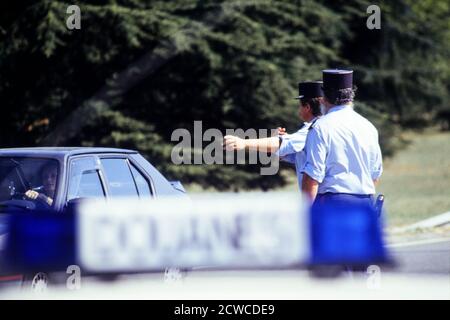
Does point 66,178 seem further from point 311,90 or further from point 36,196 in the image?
point 311,90

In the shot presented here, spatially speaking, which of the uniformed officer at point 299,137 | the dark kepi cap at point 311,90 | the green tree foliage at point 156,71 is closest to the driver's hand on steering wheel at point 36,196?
the uniformed officer at point 299,137

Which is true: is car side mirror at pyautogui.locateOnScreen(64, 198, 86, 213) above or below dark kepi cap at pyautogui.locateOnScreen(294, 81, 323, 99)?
below

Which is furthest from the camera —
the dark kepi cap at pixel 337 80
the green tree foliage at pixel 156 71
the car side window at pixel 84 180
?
the green tree foliage at pixel 156 71

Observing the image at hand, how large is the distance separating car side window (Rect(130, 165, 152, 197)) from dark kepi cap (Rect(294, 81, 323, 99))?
1799 mm

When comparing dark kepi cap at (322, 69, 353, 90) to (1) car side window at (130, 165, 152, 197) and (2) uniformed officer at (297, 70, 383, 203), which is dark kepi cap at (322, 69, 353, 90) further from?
(1) car side window at (130, 165, 152, 197)

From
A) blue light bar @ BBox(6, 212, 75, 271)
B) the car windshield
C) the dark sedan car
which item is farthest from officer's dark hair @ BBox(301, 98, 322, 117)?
blue light bar @ BBox(6, 212, 75, 271)

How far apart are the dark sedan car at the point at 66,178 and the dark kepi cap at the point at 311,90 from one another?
5.78 ft

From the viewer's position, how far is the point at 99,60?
1867 cm

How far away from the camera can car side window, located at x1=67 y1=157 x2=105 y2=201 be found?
791 centimetres

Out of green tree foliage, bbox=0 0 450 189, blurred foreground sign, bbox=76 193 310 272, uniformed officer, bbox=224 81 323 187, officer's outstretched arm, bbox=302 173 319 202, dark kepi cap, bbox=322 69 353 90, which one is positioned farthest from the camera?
green tree foliage, bbox=0 0 450 189

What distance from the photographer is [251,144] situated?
24.2ft

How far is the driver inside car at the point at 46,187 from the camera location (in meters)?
7.80

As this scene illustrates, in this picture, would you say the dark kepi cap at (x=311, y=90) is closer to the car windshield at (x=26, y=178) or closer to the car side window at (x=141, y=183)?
the car side window at (x=141, y=183)

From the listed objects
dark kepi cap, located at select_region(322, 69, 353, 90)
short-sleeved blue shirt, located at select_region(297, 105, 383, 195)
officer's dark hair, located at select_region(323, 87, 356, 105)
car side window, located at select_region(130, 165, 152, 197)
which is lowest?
car side window, located at select_region(130, 165, 152, 197)
